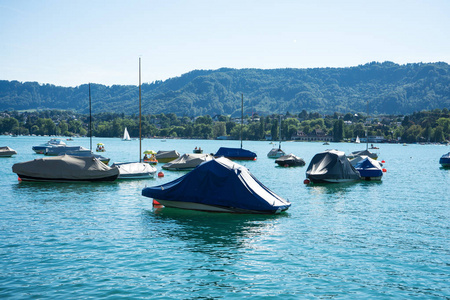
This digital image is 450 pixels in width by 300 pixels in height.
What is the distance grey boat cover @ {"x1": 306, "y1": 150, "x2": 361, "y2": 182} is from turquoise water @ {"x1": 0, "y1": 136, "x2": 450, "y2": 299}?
14599 millimetres

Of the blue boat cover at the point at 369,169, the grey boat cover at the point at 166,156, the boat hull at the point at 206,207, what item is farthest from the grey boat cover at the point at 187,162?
the boat hull at the point at 206,207

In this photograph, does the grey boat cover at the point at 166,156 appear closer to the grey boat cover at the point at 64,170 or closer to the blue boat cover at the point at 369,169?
the grey boat cover at the point at 64,170

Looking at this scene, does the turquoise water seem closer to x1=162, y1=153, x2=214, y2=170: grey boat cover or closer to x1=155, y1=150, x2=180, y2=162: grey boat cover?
x1=162, y1=153, x2=214, y2=170: grey boat cover

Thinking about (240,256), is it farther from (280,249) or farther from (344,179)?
(344,179)

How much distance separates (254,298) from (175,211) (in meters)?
17.6

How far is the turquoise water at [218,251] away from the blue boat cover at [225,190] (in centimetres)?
104

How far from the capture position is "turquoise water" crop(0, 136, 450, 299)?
15.7 metres

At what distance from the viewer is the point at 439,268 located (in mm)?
18625

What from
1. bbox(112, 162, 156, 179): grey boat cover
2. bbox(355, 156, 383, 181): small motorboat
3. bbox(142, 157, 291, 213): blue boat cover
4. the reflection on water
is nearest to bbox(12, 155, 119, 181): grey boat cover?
bbox(112, 162, 156, 179): grey boat cover

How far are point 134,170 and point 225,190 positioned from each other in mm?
28092

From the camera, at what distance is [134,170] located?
5481 centimetres

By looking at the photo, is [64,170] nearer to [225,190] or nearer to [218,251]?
[225,190]

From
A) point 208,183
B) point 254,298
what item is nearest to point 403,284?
point 254,298

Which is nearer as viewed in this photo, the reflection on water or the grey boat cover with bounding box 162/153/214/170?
the reflection on water
